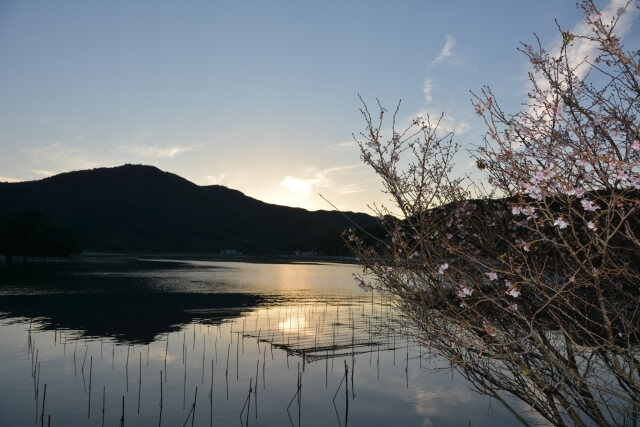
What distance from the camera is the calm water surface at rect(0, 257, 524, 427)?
1872cm

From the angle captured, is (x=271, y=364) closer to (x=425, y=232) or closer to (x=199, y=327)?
(x=199, y=327)

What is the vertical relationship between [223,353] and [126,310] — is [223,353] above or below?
below

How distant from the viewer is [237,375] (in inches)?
969

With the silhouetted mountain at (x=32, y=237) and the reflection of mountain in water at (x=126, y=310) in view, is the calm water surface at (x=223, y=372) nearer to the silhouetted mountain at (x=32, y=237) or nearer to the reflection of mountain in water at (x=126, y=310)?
the reflection of mountain in water at (x=126, y=310)

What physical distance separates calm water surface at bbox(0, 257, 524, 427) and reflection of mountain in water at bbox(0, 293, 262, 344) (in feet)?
0.80

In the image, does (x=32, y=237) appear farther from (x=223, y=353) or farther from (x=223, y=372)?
(x=223, y=372)

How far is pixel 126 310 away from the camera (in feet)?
162

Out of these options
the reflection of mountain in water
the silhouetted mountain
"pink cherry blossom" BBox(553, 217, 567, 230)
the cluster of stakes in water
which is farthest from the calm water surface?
the silhouetted mountain

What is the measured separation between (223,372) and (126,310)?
91.8 feet

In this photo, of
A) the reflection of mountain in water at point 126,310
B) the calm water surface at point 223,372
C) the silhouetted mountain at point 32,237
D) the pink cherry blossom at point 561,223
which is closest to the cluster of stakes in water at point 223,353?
the calm water surface at point 223,372

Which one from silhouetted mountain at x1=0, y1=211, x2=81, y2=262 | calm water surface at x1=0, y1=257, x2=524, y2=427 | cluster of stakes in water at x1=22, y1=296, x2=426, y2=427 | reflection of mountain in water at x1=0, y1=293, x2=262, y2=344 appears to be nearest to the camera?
calm water surface at x1=0, y1=257, x2=524, y2=427

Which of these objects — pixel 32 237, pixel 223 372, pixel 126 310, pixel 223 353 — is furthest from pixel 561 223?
pixel 32 237

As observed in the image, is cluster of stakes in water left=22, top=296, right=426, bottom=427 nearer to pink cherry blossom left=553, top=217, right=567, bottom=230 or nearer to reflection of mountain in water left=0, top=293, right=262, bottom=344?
reflection of mountain in water left=0, top=293, right=262, bottom=344

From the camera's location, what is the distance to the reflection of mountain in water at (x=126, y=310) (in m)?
38.2
